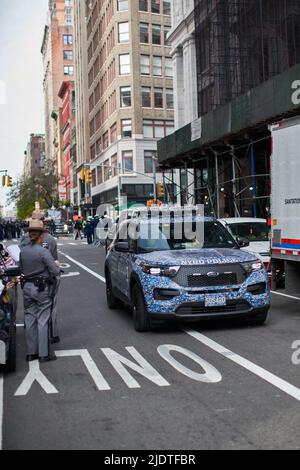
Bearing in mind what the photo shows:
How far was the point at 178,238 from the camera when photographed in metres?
10.8

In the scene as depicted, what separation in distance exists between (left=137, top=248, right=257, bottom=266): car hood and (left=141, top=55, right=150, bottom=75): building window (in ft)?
203

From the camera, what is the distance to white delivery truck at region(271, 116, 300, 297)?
10438 mm

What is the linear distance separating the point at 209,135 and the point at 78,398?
2340 centimetres

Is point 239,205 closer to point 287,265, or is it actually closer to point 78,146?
point 287,265

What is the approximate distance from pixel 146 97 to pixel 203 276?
62.0 m

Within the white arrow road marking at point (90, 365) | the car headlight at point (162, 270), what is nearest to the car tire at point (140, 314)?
the car headlight at point (162, 270)

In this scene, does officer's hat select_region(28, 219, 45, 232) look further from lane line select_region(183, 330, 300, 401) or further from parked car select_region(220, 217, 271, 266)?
parked car select_region(220, 217, 271, 266)

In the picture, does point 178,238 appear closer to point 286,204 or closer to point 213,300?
point 213,300

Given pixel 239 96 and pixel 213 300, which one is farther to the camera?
pixel 239 96

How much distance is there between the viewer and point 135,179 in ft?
224

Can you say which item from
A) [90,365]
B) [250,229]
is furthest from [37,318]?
[250,229]

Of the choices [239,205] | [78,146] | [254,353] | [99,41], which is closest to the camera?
[254,353]

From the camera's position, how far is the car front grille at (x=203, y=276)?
31.2ft
